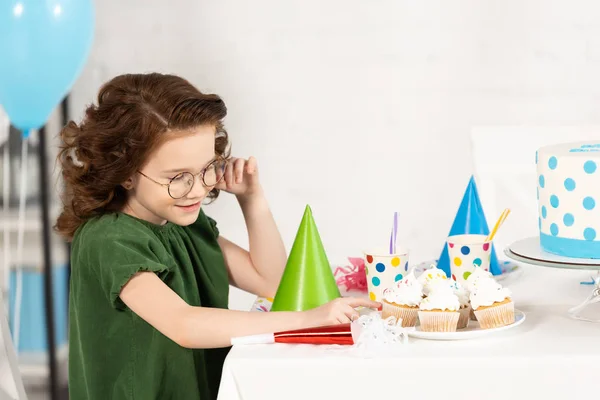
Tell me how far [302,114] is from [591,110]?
945 millimetres

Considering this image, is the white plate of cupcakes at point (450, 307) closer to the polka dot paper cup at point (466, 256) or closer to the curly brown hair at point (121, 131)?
the polka dot paper cup at point (466, 256)

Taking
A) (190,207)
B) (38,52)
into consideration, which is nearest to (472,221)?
(190,207)

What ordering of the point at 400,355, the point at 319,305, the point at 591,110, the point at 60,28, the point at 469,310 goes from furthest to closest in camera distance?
the point at 591,110 → the point at 60,28 → the point at 319,305 → the point at 469,310 → the point at 400,355

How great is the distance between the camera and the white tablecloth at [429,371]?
1.04m

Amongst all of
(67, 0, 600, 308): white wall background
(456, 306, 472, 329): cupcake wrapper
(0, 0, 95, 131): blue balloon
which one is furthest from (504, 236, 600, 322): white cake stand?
(67, 0, 600, 308): white wall background

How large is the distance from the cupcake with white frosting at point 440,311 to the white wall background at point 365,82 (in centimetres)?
173

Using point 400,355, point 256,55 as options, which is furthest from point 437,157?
point 400,355

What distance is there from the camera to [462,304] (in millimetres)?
1167

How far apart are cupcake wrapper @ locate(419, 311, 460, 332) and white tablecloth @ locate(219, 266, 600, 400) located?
0.02 m

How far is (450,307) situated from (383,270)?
0.23 metres

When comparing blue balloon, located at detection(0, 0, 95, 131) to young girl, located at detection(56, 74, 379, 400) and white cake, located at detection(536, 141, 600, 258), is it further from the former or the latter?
white cake, located at detection(536, 141, 600, 258)

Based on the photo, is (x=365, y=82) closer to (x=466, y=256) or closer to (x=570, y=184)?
(x=466, y=256)

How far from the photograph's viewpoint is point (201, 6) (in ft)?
9.26

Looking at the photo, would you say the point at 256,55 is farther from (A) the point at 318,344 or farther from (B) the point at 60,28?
(A) the point at 318,344
